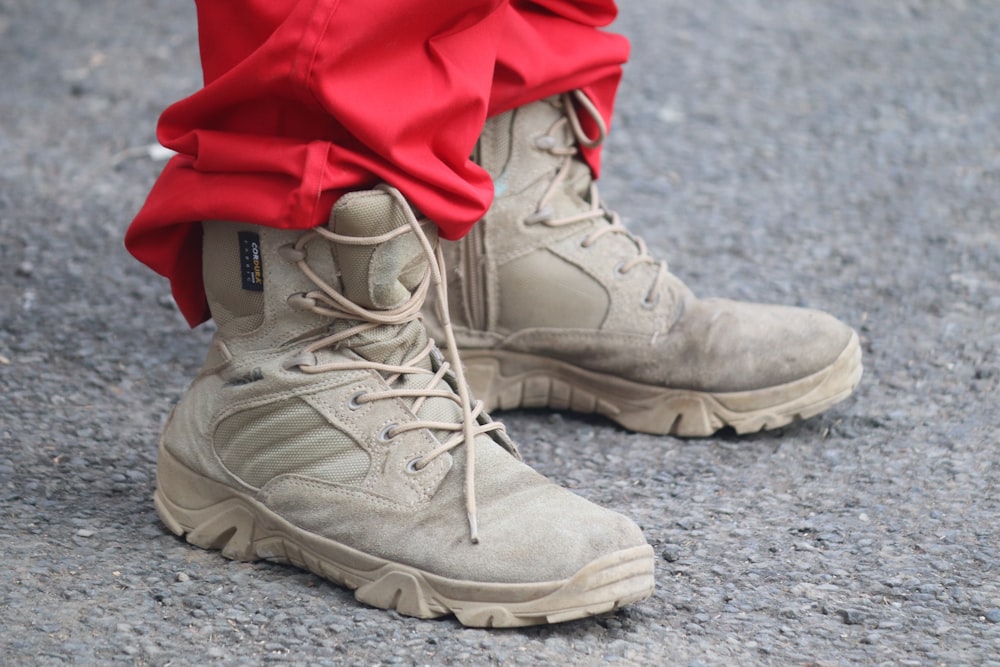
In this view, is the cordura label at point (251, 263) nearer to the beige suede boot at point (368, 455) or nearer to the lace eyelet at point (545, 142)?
the beige suede boot at point (368, 455)

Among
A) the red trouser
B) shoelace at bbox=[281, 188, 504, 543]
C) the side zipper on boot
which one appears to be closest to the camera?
the red trouser

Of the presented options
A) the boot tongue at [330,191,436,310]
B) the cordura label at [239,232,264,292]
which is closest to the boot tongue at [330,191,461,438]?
the boot tongue at [330,191,436,310]

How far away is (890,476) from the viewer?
1.73 meters

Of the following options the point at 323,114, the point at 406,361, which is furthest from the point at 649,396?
the point at 323,114

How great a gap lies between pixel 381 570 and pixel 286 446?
0.63 feet

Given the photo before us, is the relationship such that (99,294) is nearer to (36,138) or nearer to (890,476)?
(36,138)

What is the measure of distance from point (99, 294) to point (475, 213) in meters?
1.14

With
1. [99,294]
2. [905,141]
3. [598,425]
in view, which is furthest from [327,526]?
[905,141]

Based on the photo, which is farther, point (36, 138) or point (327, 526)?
point (36, 138)

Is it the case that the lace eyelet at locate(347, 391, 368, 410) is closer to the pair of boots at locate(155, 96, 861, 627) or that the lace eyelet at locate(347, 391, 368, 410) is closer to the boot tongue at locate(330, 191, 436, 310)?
the pair of boots at locate(155, 96, 861, 627)

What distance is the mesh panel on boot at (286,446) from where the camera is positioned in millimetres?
1384

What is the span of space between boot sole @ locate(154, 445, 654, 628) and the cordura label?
10.2 inches

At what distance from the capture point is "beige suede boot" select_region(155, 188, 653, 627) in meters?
1.30

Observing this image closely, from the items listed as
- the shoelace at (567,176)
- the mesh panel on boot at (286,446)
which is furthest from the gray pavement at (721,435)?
the shoelace at (567,176)
